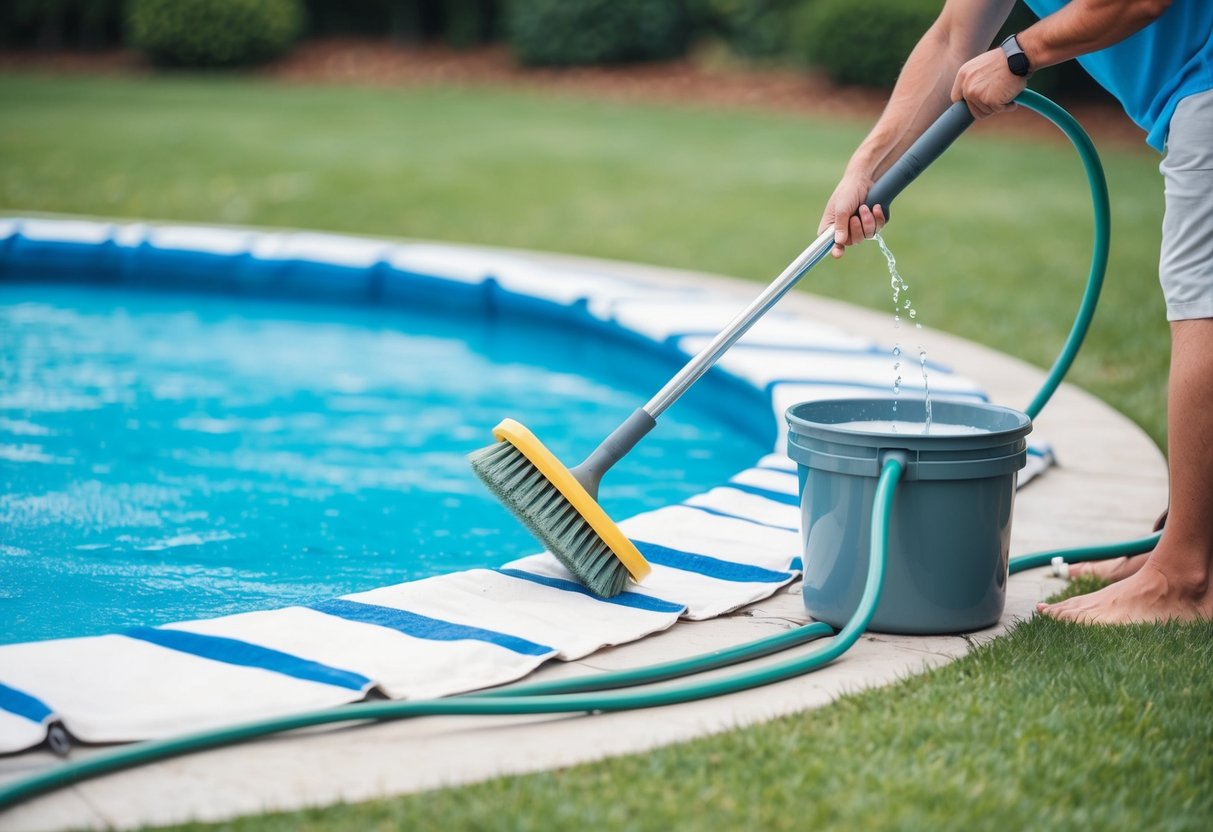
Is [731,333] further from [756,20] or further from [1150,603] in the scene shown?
[756,20]

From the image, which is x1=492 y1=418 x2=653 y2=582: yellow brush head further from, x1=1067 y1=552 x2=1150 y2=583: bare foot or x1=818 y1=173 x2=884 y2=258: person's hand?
x1=1067 y1=552 x2=1150 y2=583: bare foot

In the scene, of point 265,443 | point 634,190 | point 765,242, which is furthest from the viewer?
point 634,190

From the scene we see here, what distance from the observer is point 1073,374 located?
15.1ft

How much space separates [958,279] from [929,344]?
151 cm

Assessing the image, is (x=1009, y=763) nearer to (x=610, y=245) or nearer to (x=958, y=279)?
(x=958, y=279)

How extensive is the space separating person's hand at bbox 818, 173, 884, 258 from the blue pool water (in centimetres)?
137

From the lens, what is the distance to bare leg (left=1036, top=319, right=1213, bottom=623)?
235cm

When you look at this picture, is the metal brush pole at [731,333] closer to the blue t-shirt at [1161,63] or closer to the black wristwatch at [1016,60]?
the black wristwatch at [1016,60]

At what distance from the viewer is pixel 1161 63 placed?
2441mm

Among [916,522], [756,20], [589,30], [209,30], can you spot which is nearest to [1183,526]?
[916,522]

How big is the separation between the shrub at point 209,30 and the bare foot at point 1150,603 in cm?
1428

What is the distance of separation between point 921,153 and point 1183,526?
84 cm

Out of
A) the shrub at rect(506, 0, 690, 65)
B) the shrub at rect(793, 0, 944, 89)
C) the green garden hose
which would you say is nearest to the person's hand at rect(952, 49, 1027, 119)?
the green garden hose

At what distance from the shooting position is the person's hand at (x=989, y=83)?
7.59 ft
